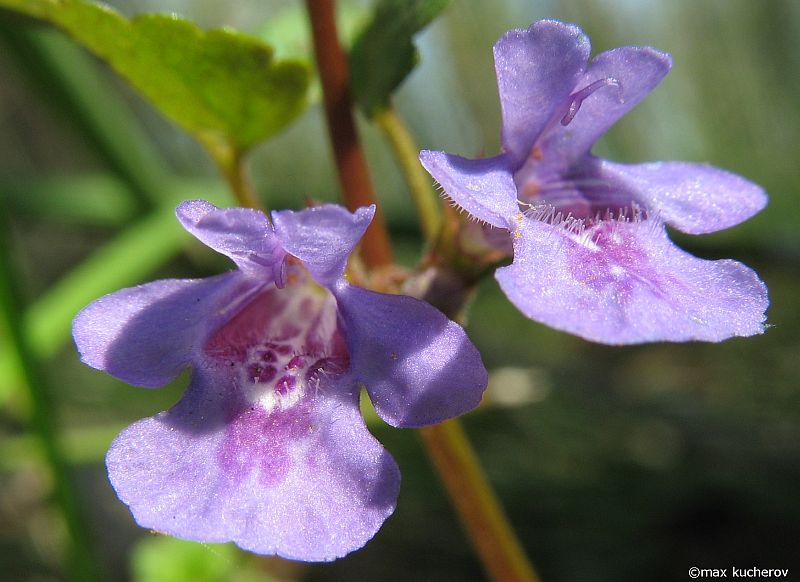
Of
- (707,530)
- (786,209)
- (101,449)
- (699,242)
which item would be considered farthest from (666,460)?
(101,449)

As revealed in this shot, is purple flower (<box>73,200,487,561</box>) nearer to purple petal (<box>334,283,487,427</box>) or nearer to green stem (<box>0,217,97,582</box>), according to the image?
purple petal (<box>334,283,487,427</box>)

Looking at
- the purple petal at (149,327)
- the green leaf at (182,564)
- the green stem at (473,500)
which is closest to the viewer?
the purple petal at (149,327)

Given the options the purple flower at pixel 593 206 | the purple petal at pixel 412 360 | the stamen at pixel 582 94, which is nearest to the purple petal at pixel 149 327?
the purple petal at pixel 412 360

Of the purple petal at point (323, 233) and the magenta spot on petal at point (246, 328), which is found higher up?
the purple petal at point (323, 233)

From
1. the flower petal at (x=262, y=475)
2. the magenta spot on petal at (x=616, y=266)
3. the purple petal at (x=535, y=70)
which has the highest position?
the purple petal at (x=535, y=70)

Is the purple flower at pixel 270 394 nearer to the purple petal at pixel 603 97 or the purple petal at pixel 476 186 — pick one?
the purple petal at pixel 476 186

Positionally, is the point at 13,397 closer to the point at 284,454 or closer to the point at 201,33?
the point at 201,33
